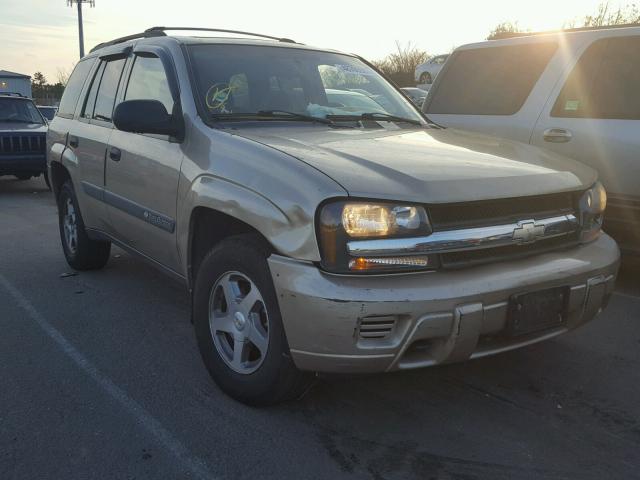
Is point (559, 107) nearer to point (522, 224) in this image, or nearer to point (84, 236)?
point (522, 224)

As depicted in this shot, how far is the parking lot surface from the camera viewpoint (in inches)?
105

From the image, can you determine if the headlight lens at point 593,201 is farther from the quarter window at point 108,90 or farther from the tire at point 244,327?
the quarter window at point 108,90

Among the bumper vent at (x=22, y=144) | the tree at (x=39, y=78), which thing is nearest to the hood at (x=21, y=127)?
the bumper vent at (x=22, y=144)

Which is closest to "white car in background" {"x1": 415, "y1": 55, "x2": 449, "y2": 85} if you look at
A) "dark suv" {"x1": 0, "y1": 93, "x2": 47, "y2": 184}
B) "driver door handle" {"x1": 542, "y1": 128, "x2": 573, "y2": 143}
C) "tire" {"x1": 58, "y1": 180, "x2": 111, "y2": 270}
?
"dark suv" {"x1": 0, "y1": 93, "x2": 47, "y2": 184}

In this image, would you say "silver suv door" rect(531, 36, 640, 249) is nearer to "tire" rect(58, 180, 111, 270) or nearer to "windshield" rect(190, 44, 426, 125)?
"windshield" rect(190, 44, 426, 125)

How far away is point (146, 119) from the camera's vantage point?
345 cm

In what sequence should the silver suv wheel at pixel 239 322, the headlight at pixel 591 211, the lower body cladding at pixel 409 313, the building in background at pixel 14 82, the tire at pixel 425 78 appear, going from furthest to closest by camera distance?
the building in background at pixel 14 82, the tire at pixel 425 78, the headlight at pixel 591 211, the silver suv wheel at pixel 239 322, the lower body cladding at pixel 409 313

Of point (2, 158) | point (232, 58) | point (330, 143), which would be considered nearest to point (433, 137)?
point (330, 143)

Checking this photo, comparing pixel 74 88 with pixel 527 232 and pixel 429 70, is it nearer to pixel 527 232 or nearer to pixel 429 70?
pixel 527 232

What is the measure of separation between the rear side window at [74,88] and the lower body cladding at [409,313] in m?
3.37

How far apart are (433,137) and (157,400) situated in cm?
205

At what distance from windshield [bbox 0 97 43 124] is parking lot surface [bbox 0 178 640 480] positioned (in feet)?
29.4

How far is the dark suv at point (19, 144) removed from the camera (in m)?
11.4

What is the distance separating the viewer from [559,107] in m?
5.00
